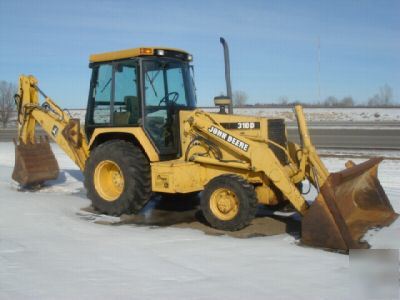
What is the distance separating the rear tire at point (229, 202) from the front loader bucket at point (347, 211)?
2.90ft

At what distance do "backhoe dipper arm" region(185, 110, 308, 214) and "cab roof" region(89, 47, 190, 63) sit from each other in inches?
45.2

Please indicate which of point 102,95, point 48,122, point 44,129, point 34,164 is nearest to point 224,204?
point 102,95

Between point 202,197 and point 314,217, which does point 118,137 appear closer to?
point 202,197

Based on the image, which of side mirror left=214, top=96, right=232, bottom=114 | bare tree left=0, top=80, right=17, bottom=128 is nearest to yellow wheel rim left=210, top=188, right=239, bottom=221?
side mirror left=214, top=96, right=232, bottom=114

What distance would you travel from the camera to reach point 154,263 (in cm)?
524

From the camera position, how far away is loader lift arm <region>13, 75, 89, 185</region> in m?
9.22

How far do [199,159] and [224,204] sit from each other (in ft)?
2.90

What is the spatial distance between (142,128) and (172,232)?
1731mm

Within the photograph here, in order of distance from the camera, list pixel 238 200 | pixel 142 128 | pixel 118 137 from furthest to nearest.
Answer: pixel 118 137, pixel 142 128, pixel 238 200

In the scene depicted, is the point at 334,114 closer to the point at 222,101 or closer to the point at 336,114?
the point at 336,114

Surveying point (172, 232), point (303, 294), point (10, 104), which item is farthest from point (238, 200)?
point (10, 104)

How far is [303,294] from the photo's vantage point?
4297 millimetres

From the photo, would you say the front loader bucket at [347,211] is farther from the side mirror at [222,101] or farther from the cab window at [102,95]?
the cab window at [102,95]

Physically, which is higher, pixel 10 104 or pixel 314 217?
pixel 10 104
